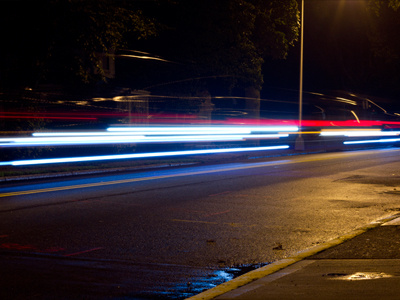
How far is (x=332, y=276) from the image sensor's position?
19.0 ft

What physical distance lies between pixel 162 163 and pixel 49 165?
4259mm

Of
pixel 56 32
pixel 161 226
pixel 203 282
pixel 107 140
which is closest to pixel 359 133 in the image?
pixel 107 140

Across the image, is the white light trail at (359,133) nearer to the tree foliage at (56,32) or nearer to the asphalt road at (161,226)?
the tree foliage at (56,32)

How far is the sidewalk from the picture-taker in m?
5.20

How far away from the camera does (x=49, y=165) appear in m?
20.2

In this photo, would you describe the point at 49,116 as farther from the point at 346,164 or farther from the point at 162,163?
the point at 346,164

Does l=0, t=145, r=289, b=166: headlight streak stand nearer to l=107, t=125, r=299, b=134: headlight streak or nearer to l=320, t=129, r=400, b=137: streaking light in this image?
l=107, t=125, r=299, b=134: headlight streak

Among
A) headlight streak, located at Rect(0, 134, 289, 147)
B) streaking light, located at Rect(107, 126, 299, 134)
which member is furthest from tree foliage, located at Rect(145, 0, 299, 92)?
headlight streak, located at Rect(0, 134, 289, 147)

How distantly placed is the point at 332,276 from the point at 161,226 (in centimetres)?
385

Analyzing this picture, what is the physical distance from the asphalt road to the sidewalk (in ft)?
1.39

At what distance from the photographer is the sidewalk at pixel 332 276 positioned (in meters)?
5.20

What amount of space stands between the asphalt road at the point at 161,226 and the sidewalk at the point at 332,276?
1.39 ft

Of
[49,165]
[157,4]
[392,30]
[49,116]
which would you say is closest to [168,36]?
[157,4]

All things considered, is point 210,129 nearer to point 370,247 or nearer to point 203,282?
point 370,247
